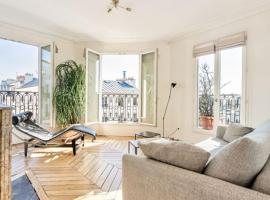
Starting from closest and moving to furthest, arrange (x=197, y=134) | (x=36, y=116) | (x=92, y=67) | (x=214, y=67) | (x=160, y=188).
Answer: (x=160, y=188) < (x=214, y=67) < (x=197, y=134) < (x=36, y=116) < (x=92, y=67)

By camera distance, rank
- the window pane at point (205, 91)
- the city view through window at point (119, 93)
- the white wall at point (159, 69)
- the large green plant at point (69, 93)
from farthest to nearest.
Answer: the city view through window at point (119, 93) < the white wall at point (159, 69) < the large green plant at point (69, 93) < the window pane at point (205, 91)

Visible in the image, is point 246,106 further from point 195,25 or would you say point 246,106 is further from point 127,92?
point 127,92

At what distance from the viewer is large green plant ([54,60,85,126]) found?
4.39m

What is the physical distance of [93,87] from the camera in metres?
5.25

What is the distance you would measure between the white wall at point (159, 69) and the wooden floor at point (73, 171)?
1230 millimetres

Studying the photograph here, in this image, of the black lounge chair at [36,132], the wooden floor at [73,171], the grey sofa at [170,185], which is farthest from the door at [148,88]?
the grey sofa at [170,185]

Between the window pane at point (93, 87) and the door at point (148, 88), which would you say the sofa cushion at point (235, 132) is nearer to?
the door at point (148, 88)

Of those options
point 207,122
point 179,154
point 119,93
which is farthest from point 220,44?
point 179,154

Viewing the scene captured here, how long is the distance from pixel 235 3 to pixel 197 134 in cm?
248

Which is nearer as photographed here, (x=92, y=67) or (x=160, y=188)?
(x=160, y=188)

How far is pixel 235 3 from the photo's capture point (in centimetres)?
310

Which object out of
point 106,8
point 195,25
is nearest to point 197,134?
point 195,25

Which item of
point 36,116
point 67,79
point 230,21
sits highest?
point 230,21

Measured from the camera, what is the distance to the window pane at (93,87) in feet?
16.8
